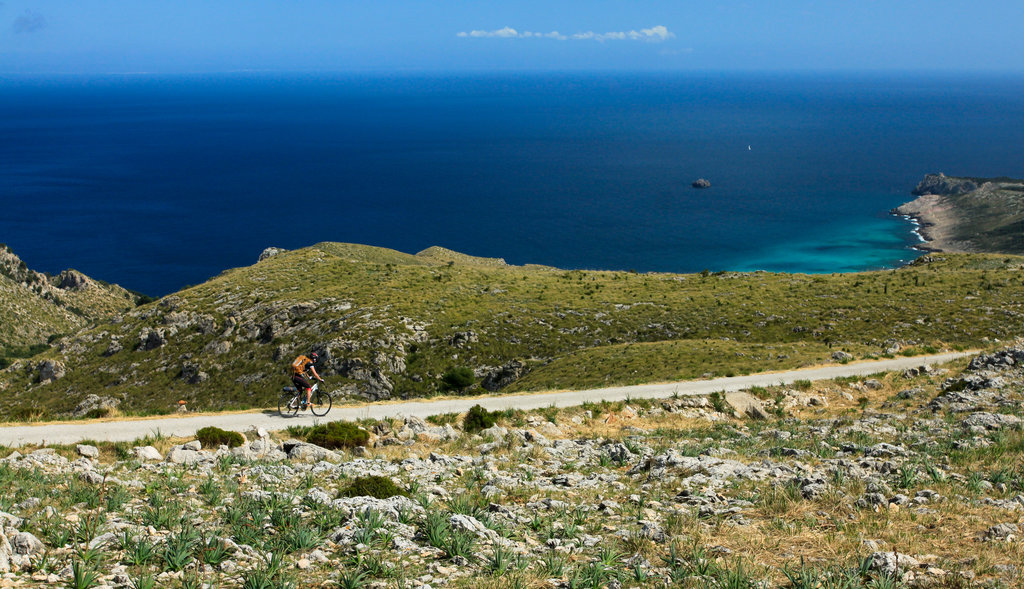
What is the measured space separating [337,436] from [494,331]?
31085mm

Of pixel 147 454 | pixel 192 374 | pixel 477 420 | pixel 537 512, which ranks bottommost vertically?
pixel 192 374

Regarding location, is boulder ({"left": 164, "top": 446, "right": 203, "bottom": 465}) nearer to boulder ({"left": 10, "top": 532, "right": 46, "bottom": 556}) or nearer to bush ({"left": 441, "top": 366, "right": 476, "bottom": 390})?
boulder ({"left": 10, "top": 532, "right": 46, "bottom": 556})

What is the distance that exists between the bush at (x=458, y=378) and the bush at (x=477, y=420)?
19.2 m

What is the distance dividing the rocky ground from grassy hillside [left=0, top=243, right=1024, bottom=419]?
19197mm

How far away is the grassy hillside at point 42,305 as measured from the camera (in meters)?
88.1

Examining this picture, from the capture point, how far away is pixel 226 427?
2333cm

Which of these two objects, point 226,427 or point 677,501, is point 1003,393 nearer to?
point 677,501

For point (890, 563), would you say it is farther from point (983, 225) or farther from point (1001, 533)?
point (983, 225)

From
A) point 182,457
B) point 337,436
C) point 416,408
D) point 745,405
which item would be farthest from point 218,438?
point 745,405

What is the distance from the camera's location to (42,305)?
97562mm

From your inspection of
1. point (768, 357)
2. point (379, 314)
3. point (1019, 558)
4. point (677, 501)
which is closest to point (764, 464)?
point (677, 501)

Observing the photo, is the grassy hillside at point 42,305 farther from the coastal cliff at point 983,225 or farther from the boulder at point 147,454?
the coastal cliff at point 983,225

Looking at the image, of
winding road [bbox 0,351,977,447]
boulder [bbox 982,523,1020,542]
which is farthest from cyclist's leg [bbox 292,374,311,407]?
boulder [bbox 982,523,1020,542]

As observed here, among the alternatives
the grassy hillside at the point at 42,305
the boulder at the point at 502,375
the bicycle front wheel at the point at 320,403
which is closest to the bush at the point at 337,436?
the bicycle front wheel at the point at 320,403
